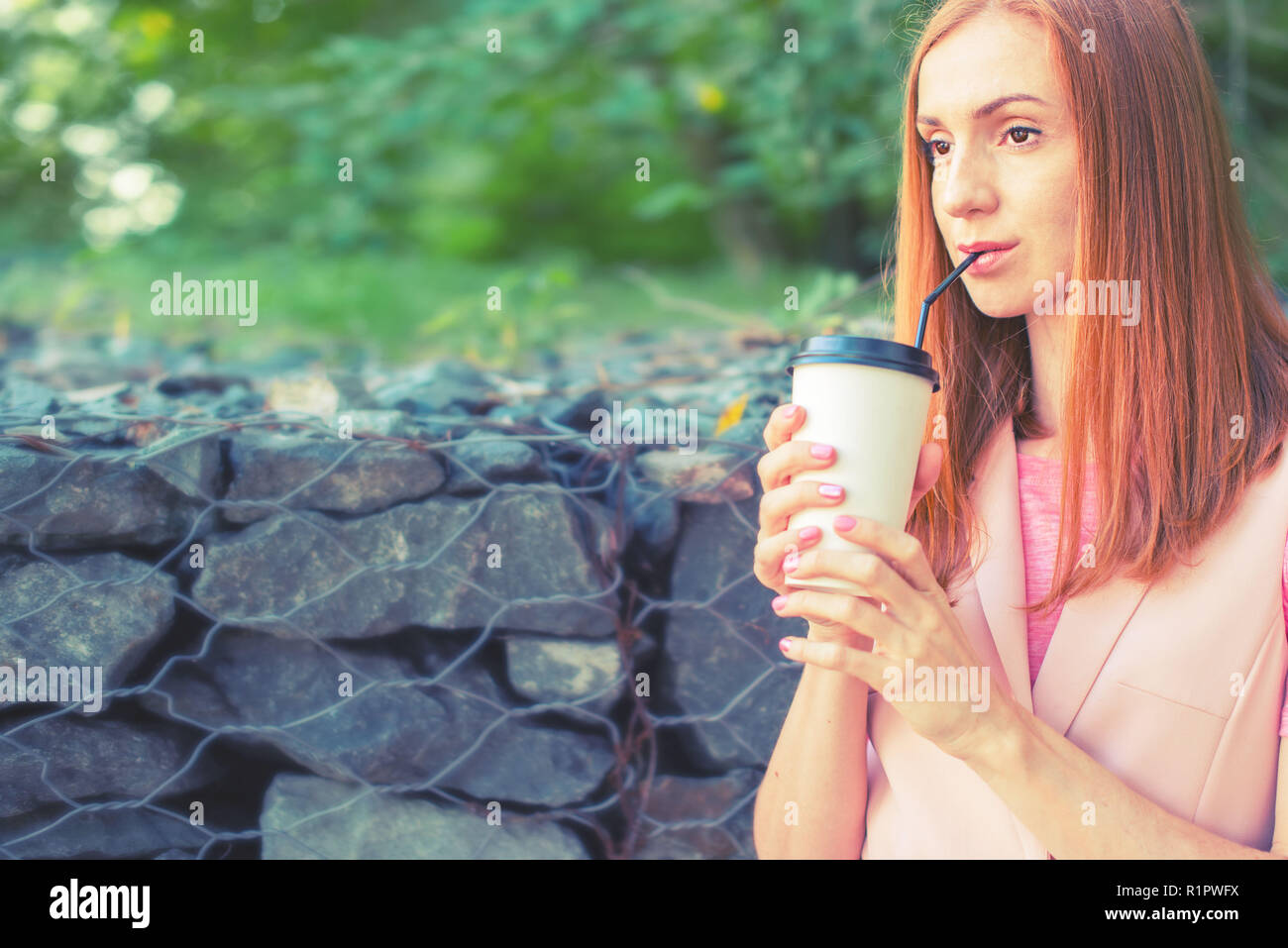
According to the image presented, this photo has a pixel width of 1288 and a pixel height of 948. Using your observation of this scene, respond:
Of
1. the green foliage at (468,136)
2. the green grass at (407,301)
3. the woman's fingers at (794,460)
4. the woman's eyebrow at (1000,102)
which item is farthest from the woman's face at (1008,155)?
the green foliage at (468,136)

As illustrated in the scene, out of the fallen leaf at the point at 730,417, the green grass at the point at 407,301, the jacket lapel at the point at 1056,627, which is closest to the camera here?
the jacket lapel at the point at 1056,627

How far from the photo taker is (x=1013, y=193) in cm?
93

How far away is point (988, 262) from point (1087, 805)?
18.8 inches

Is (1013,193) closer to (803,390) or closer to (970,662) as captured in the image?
(803,390)

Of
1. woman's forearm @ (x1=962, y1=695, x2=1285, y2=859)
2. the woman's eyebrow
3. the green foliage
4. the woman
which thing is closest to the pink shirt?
the woman

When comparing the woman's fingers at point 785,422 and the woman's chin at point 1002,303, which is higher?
the woman's chin at point 1002,303

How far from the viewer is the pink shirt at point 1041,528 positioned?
975 millimetres

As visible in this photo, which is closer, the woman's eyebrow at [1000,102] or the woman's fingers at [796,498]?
the woman's fingers at [796,498]

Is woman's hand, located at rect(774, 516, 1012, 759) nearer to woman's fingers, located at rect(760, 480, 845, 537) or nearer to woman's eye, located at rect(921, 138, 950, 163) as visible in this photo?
woman's fingers, located at rect(760, 480, 845, 537)

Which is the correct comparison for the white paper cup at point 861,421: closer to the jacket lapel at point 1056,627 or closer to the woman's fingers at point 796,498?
the woman's fingers at point 796,498

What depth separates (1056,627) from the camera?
3.08 ft

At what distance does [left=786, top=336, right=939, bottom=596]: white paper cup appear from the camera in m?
0.79

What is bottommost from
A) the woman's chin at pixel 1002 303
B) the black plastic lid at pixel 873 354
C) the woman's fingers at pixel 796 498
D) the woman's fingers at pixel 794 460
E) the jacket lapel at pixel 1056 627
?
the jacket lapel at pixel 1056 627
